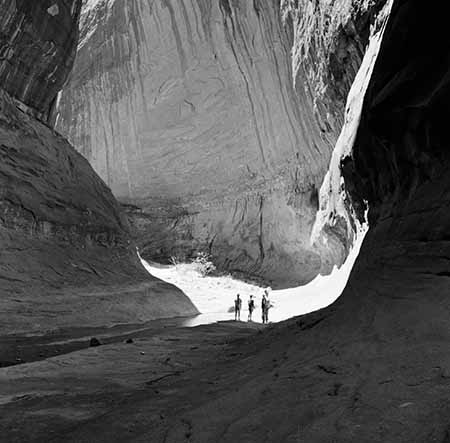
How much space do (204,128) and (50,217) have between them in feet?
59.1

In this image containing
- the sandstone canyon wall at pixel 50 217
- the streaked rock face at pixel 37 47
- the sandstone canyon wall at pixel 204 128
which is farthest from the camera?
the sandstone canyon wall at pixel 204 128

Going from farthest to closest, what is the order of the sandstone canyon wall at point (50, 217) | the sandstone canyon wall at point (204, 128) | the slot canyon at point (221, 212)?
the sandstone canyon wall at point (204, 128)
the sandstone canyon wall at point (50, 217)
the slot canyon at point (221, 212)

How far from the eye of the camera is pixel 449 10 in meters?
4.61

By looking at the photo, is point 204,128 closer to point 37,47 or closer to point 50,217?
point 37,47

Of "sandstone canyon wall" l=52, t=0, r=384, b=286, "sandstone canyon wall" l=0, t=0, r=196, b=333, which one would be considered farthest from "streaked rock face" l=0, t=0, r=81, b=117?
"sandstone canyon wall" l=52, t=0, r=384, b=286

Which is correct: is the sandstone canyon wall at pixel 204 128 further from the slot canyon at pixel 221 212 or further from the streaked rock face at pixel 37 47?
the streaked rock face at pixel 37 47

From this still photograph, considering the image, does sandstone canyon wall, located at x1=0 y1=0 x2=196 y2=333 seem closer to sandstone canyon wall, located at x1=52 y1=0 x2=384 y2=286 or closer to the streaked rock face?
the streaked rock face

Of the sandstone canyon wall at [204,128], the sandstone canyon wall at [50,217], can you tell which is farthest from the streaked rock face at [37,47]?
→ the sandstone canyon wall at [204,128]

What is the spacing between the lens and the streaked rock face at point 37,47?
1186 cm

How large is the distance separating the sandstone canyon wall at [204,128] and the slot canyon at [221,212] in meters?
0.13

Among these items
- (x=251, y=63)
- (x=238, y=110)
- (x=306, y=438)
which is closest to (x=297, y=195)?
(x=238, y=110)

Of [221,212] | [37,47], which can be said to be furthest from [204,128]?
[37,47]

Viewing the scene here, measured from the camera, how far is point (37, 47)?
13.0 metres

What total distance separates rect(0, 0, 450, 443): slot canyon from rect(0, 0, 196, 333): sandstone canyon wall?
6cm
